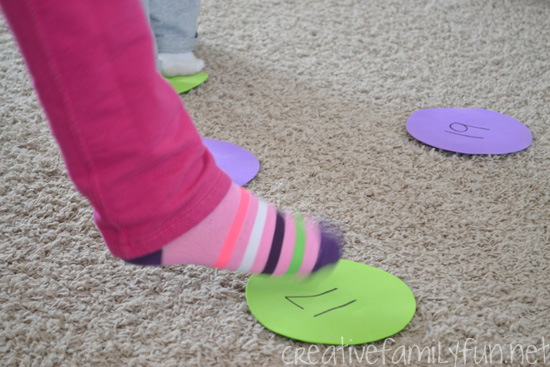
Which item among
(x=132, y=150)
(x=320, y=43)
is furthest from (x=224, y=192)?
(x=320, y=43)

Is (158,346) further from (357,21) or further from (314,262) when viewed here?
(357,21)

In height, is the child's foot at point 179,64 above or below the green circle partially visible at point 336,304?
above

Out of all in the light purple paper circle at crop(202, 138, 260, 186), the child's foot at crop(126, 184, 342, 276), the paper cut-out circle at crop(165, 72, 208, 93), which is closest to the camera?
the child's foot at crop(126, 184, 342, 276)

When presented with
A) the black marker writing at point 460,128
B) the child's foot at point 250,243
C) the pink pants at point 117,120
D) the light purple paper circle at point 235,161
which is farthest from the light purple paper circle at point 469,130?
the pink pants at point 117,120

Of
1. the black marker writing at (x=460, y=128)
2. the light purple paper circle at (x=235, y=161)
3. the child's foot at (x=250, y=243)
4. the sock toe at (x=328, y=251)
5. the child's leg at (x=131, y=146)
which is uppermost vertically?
the child's leg at (x=131, y=146)

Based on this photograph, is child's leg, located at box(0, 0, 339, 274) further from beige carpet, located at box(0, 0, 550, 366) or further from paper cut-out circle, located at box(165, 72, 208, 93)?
paper cut-out circle, located at box(165, 72, 208, 93)

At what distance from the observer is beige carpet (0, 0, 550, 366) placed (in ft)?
2.14

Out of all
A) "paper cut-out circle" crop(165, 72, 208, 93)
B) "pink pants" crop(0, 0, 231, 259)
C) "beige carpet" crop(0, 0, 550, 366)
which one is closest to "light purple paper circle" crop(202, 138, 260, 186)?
"beige carpet" crop(0, 0, 550, 366)

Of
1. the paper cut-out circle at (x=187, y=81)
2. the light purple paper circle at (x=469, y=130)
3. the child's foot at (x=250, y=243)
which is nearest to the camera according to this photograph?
the child's foot at (x=250, y=243)

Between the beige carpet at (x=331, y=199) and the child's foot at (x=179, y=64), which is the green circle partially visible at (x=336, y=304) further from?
the child's foot at (x=179, y=64)

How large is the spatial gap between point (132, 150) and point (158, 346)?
A: 0.75 ft

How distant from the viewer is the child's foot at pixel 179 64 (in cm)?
125

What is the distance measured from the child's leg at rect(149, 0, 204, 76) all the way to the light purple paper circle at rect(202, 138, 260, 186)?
29 cm

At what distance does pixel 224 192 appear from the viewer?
62 cm
